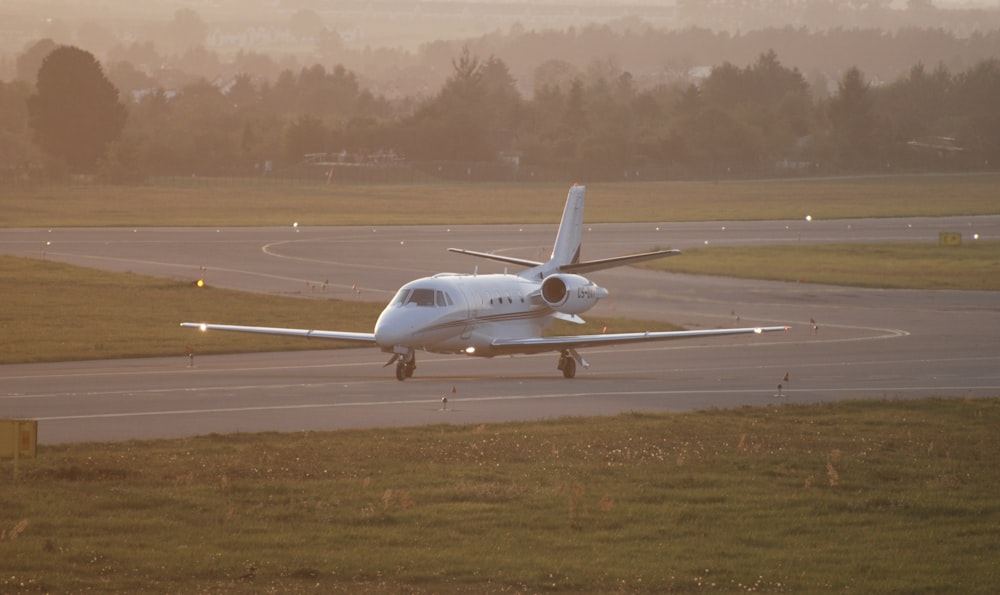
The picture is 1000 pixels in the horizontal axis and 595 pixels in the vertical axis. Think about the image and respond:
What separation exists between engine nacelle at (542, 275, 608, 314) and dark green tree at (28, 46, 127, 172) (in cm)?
11177

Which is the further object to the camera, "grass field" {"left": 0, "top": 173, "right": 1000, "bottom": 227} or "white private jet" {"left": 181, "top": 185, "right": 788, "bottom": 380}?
"grass field" {"left": 0, "top": 173, "right": 1000, "bottom": 227}

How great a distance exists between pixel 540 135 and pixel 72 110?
51990mm

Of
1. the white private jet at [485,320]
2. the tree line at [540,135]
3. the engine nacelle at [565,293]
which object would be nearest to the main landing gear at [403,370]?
the white private jet at [485,320]

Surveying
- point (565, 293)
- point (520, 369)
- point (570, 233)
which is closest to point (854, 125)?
point (570, 233)

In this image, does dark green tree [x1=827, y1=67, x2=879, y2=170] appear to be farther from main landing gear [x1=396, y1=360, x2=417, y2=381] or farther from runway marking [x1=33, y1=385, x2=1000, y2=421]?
main landing gear [x1=396, y1=360, x2=417, y2=381]

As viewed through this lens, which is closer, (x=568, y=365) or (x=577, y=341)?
(x=577, y=341)

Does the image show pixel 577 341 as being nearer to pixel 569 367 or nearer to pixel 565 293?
pixel 569 367

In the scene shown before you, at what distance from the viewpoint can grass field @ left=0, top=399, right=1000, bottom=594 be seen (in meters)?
17.5

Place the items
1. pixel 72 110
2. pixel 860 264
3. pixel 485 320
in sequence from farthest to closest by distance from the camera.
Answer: pixel 72 110 < pixel 860 264 < pixel 485 320

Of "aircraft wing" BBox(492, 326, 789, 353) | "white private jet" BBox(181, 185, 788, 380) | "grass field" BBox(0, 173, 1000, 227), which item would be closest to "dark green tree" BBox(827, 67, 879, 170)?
"grass field" BBox(0, 173, 1000, 227)

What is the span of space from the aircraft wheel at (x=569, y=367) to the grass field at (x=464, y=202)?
202 feet

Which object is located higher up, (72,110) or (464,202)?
(72,110)

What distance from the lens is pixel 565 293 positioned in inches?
1511

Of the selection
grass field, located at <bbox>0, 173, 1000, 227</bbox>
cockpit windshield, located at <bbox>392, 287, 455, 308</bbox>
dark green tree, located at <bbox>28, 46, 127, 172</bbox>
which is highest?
dark green tree, located at <bbox>28, 46, 127, 172</bbox>
